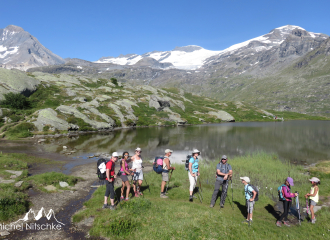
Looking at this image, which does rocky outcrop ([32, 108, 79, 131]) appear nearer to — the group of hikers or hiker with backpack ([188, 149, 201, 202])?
the group of hikers

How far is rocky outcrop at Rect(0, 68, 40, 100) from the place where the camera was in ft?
239

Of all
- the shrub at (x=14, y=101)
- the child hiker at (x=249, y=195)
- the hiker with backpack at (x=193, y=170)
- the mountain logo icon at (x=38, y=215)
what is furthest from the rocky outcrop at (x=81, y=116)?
the child hiker at (x=249, y=195)

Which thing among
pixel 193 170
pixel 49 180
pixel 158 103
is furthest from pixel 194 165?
A: pixel 158 103

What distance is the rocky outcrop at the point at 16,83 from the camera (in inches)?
2869

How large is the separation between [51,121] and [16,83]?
38.2m

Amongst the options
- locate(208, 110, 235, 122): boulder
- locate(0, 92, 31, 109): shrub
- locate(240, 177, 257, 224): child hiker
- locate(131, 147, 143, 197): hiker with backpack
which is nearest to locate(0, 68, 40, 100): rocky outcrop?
locate(0, 92, 31, 109): shrub

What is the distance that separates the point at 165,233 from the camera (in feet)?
29.0

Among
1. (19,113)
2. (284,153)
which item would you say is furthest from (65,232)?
(19,113)

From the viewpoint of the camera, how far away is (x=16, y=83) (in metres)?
78.2

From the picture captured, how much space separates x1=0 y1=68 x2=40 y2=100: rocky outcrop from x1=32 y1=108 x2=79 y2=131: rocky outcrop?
23.0 m

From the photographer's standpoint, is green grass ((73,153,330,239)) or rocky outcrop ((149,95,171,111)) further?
rocky outcrop ((149,95,171,111))

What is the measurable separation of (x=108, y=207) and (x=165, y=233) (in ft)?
17.7

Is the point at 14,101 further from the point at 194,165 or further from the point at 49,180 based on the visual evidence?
the point at 194,165

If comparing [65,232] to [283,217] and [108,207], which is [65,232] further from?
[283,217]
